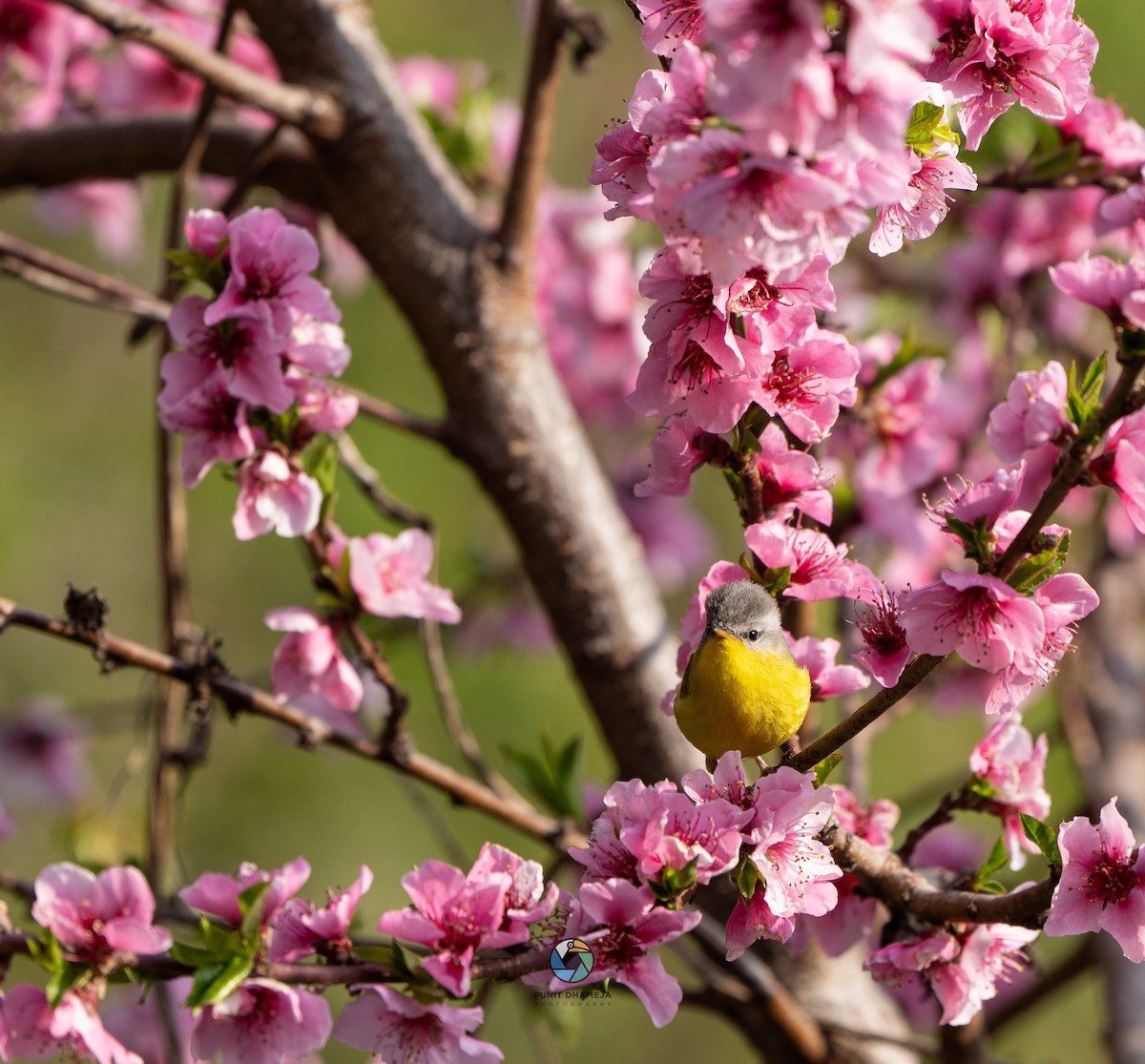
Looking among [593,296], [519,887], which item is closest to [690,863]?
[519,887]

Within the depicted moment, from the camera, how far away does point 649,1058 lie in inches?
114

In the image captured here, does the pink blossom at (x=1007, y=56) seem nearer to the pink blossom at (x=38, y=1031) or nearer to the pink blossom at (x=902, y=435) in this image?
the pink blossom at (x=902, y=435)

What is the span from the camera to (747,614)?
0.76 m

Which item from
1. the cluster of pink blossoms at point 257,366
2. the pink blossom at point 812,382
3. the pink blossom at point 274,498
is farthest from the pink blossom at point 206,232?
the pink blossom at point 812,382

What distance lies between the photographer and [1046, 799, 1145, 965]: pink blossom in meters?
0.65

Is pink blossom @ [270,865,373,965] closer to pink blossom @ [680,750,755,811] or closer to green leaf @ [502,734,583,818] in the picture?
pink blossom @ [680,750,755,811]

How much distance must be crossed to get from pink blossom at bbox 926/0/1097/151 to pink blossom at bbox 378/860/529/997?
19.6 inches

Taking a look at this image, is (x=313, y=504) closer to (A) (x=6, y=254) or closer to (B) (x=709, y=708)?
(B) (x=709, y=708)

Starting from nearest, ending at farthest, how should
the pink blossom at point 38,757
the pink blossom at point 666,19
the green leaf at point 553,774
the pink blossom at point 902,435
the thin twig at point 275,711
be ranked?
1. the pink blossom at point 666,19
2. the thin twig at point 275,711
3. the green leaf at point 553,774
4. the pink blossom at point 902,435
5. the pink blossom at point 38,757

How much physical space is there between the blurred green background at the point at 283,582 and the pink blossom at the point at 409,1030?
2.02 meters

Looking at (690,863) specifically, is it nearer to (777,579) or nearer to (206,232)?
(777,579)

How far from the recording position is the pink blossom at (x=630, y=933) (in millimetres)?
641

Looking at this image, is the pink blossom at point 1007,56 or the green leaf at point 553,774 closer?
the pink blossom at point 1007,56

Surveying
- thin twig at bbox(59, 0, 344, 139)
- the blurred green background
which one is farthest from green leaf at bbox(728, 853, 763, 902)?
the blurred green background
